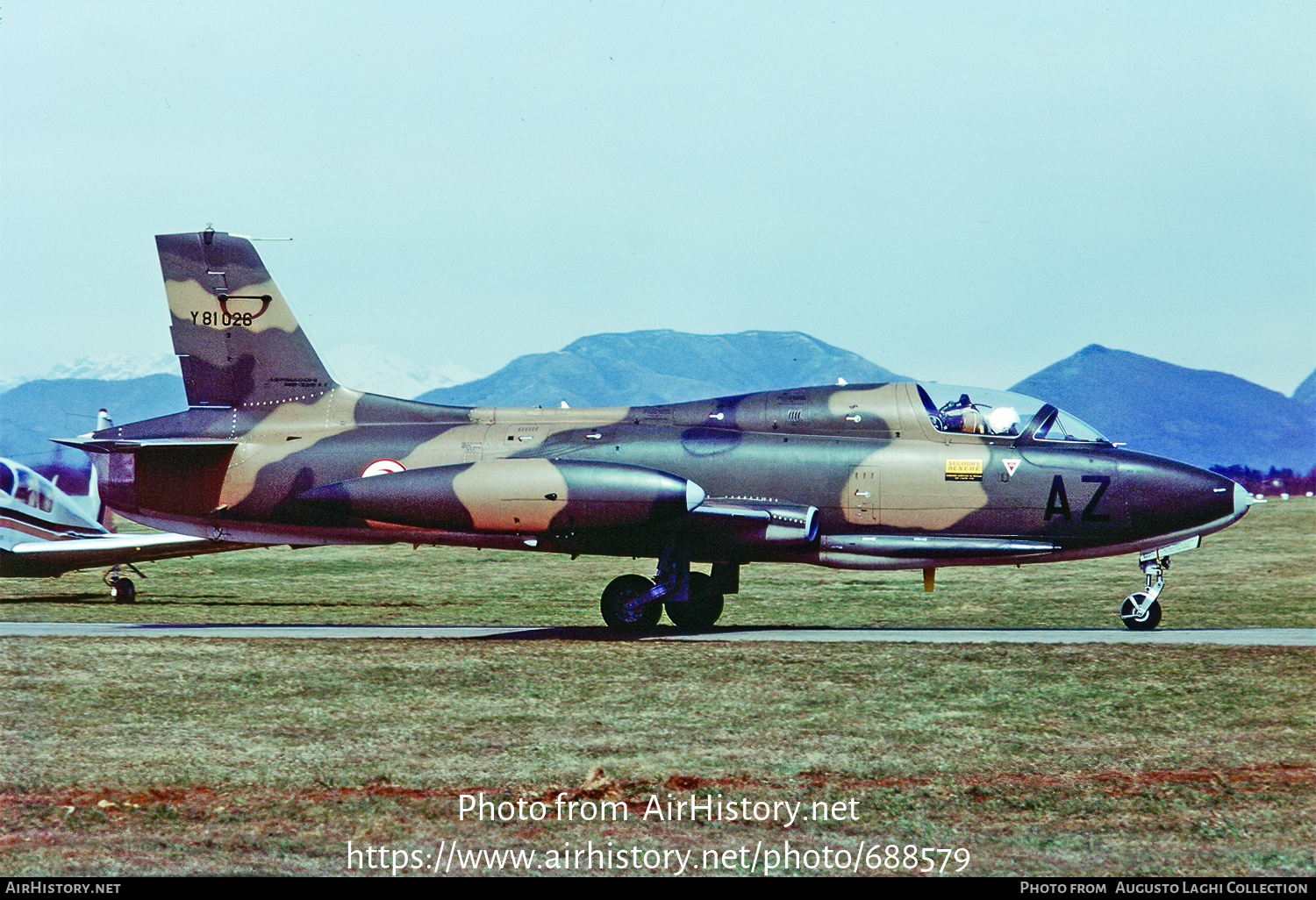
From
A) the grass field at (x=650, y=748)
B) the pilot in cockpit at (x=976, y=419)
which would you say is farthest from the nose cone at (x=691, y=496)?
the pilot in cockpit at (x=976, y=419)

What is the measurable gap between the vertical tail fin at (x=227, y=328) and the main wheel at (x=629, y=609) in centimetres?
511

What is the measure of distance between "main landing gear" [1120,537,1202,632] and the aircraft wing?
1646 cm

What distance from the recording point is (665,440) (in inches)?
733

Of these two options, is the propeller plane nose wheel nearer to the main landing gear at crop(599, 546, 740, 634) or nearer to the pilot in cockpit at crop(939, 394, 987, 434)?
the main landing gear at crop(599, 546, 740, 634)

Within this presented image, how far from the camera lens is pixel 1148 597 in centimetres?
1822

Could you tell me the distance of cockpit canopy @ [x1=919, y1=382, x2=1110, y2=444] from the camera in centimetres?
1802

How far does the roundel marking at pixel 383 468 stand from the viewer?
61.8 ft

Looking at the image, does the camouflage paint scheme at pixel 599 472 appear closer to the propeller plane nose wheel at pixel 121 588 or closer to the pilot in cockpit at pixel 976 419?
the pilot in cockpit at pixel 976 419

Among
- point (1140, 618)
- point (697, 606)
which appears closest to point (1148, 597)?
point (1140, 618)

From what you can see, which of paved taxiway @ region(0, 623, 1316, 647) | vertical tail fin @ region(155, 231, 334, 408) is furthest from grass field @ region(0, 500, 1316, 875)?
vertical tail fin @ region(155, 231, 334, 408)

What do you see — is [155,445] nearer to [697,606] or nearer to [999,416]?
[697,606]

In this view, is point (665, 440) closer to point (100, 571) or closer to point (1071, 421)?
point (1071, 421)

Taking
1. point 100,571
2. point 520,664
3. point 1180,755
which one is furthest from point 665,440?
point 100,571

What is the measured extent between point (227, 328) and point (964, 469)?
10.2m
